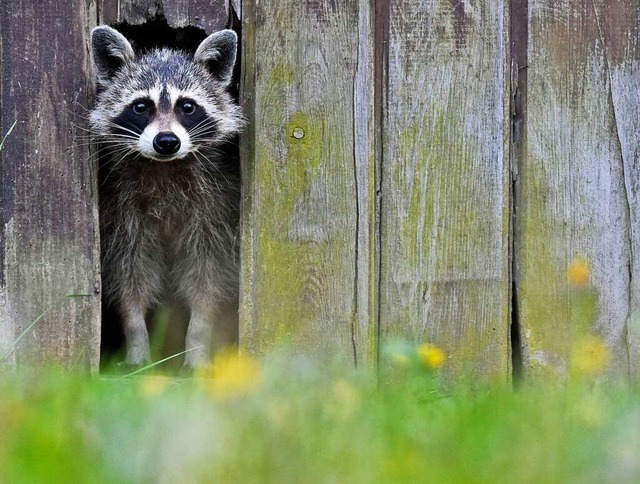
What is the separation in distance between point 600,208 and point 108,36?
2300 mm

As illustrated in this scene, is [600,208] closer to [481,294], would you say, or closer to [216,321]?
[481,294]

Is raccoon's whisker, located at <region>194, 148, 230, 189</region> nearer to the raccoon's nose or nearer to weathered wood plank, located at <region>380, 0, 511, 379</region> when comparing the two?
the raccoon's nose

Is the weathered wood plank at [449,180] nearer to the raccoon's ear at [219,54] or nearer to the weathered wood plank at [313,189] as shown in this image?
the weathered wood plank at [313,189]

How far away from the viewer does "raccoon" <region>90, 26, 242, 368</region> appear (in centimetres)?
481

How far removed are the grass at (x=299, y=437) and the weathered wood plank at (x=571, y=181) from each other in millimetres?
1778

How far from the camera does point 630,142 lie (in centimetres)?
455

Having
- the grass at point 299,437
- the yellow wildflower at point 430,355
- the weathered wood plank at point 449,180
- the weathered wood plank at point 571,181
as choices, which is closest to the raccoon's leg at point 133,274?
the weathered wood plank at point 449,180

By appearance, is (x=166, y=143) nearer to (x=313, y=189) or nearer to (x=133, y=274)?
(x=313, y=189)

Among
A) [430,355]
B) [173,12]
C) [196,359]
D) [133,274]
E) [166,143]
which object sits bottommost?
[196,359]

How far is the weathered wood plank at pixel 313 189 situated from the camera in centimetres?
452

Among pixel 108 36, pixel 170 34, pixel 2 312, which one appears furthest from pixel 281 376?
pixel 170 34

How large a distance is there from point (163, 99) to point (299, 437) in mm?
3167

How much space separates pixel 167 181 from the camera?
16.6ft

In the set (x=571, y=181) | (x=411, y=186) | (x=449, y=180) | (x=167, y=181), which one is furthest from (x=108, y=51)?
(x=571, y=181)
